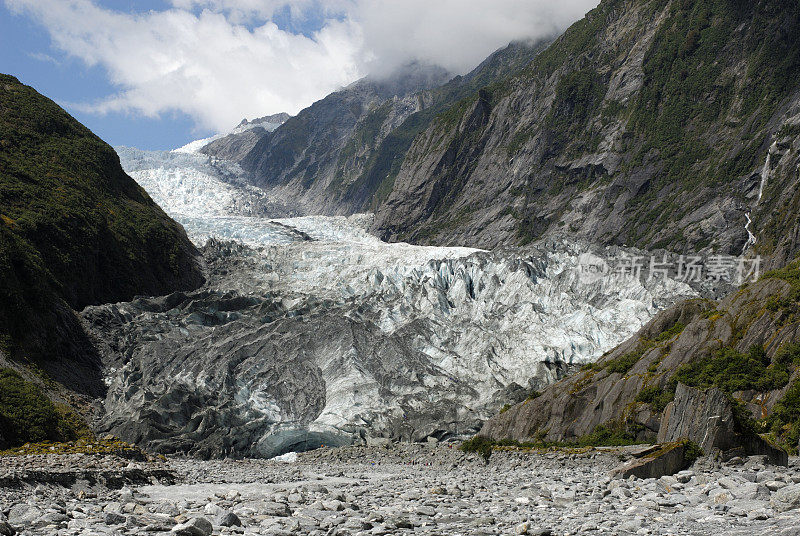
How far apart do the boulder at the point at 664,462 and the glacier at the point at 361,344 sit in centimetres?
3443

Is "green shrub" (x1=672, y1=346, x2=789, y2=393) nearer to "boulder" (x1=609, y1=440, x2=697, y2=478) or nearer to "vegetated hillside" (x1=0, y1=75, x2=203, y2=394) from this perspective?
"boulder" (x1=609, y1=440, x2=697, y2=478)

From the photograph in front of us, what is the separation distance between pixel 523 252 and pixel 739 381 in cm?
5784

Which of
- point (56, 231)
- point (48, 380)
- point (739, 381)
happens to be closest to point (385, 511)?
point (739, 381)

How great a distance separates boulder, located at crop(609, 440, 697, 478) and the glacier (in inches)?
1356

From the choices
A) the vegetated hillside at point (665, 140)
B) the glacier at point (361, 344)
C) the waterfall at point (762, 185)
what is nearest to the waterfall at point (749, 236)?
the waterfall at point (762, 185)

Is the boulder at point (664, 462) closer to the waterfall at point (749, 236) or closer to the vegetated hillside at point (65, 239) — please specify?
the vegetated hillside at point (65, 239)

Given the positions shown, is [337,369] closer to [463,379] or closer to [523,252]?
[463,379]

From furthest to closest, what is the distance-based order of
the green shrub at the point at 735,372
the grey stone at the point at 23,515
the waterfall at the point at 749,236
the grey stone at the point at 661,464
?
the waterfall at the point at 749,236
the green shrub at the point at 735,372
the grey stone at the point at 661,464
the grey stone at the point at 23,515

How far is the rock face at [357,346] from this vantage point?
182ft

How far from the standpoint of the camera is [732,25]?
522 feet

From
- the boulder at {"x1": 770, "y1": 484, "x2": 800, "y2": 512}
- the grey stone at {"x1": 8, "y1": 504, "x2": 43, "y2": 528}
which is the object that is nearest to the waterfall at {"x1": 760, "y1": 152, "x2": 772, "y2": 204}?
the boulder at {"x1": 770, "y1": 484, "x2": 800, "y2": 512}

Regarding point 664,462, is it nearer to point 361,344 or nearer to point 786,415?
point 786,415

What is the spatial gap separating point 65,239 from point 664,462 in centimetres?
7273

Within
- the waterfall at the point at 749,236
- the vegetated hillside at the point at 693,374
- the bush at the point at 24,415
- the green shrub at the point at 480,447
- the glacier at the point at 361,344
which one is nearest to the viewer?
the vegetated hillside at the point at 693,374
